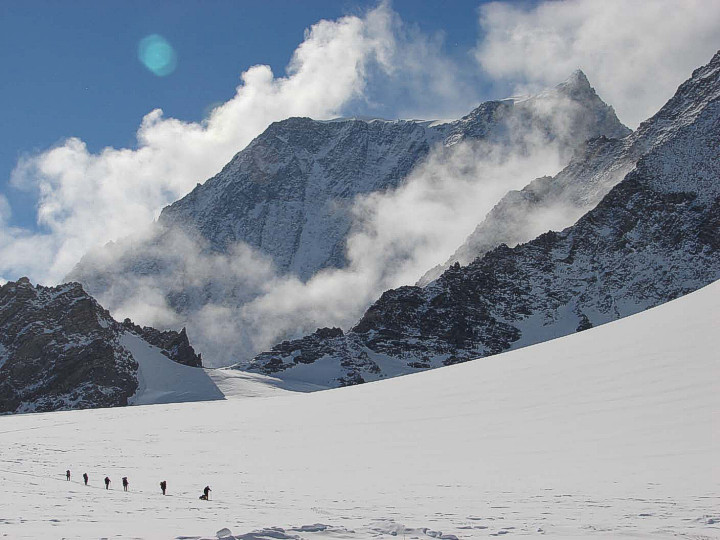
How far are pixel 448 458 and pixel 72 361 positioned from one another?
11187cm

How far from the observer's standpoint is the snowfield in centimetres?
1466

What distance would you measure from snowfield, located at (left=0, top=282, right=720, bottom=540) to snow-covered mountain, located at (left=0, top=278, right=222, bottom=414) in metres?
76.6

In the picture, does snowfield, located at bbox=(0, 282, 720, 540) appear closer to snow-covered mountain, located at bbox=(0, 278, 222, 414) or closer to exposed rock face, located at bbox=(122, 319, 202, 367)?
snow-covered mountain, located at bbox=(0, 278, 222, 414)

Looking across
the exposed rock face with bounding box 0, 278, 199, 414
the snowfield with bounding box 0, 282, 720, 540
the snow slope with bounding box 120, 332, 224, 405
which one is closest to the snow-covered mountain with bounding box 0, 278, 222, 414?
the exposed rock face with bounding box 0, 278, 199, 414

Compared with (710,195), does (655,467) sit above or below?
below

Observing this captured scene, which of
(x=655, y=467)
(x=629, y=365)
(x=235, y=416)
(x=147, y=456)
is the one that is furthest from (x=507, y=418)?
(x=235, y=416)

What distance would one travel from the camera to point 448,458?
2480 cm

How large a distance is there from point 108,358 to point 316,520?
120 metres

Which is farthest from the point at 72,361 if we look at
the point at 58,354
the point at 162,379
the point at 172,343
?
the point at 172,343

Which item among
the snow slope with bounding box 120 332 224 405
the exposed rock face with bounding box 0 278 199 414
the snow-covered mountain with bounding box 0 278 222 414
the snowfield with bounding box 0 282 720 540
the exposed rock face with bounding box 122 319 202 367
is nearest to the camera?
the snowfield with bounding box 0 282 720 540

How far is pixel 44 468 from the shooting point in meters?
27.9

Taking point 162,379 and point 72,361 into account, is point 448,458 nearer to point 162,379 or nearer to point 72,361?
point 72,361

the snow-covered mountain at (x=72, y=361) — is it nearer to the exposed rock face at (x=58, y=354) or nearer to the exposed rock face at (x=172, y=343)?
the exposed rock face at (x=58, y=354)

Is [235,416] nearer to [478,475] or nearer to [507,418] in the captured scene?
[507,418]
